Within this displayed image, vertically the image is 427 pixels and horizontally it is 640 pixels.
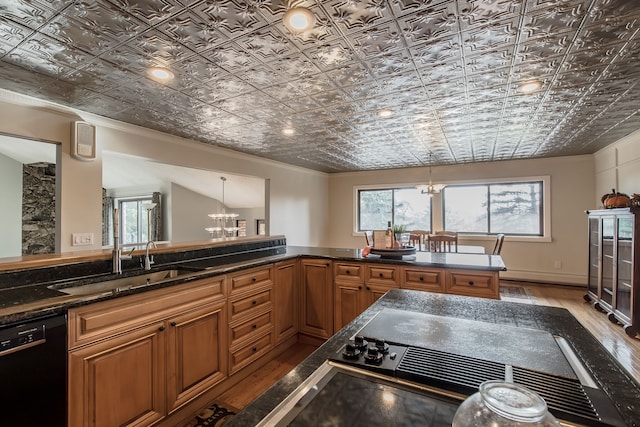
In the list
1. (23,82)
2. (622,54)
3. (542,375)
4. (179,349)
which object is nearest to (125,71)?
(23,82)

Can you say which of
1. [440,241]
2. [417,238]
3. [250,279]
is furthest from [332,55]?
[417,238]

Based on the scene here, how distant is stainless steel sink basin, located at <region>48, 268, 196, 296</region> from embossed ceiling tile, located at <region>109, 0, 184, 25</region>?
1514 millimetres

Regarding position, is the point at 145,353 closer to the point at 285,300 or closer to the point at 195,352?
the point at 195,352

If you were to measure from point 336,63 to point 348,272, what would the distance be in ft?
6.15

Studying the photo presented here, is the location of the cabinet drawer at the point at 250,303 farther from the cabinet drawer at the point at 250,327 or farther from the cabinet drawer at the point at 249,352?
the cabinet drawer at the point at 249,352

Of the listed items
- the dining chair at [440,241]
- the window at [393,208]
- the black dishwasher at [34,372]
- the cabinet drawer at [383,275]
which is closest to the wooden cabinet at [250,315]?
the cabinet drawer at [383,275]

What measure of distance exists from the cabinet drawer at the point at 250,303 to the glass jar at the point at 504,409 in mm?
2088

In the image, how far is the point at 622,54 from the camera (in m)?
2.09

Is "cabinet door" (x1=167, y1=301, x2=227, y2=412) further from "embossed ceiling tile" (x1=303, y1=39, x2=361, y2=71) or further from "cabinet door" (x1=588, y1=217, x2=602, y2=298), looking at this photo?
"cabinet door" (x1=588, y1=217, x2=602, y2=298)

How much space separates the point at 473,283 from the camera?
2510mm

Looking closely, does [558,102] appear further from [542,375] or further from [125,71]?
[125,71]

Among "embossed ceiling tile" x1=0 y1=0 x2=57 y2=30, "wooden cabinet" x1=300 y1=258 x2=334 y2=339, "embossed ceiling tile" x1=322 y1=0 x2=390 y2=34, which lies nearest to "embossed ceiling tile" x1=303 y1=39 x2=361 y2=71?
"embossed ceiling tile" x1=322 y1=0 x2=390 y2=34

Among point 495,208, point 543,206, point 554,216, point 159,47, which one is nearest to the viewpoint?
point 159,47

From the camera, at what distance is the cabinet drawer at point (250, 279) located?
242 centimetres
